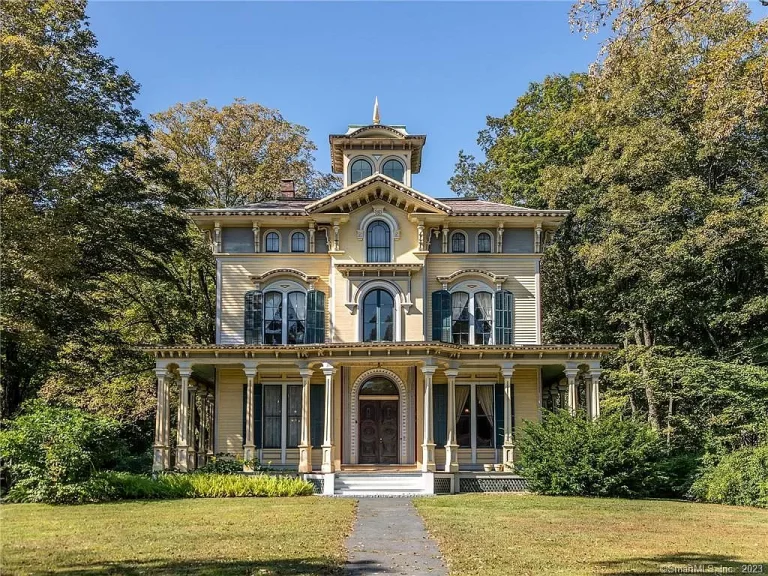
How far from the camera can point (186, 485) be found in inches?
827

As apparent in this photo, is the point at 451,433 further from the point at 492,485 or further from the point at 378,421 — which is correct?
the point at 378,421

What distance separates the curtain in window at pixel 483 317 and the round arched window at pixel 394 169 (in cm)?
484

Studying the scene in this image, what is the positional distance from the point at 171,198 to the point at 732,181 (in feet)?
65.2

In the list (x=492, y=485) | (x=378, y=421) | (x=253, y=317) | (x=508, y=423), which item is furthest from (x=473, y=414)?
→ (x=253, y=317)

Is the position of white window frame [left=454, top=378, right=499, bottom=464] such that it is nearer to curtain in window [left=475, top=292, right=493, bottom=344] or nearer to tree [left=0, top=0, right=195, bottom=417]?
curtain in window [left=475, top=292, right=493, bottom=344]

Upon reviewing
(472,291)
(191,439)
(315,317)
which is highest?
(472,291)

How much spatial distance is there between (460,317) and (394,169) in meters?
5.55

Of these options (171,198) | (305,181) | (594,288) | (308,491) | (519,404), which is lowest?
(308,491)

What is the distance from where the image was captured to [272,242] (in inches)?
1041

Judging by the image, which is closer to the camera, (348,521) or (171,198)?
(348,521)

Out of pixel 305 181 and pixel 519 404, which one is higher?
pixel 305 181

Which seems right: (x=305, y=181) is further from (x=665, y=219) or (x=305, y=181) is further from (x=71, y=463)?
(x=71, y=463)

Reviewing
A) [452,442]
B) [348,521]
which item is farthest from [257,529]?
[452,442]

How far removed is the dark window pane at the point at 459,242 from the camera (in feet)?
87.0
